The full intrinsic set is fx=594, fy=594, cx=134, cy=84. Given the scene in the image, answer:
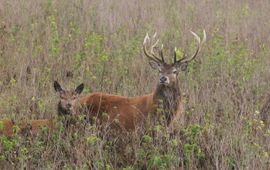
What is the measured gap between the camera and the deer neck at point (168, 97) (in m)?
7.02

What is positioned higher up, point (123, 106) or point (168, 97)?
point (168, 97)

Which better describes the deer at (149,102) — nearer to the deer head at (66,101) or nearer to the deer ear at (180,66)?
the deer ear at (180,66)

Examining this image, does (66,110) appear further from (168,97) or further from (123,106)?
(168,97)

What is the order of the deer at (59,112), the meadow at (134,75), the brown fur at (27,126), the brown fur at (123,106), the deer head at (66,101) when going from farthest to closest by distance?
the brown fur at (123,106) < the deer head at (66,101) < the deer at (59,112) < the brown fur at (27,126) < the meadow at (134,75)

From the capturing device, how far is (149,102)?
717cm

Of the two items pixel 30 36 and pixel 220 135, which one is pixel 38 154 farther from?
pixel 30 36

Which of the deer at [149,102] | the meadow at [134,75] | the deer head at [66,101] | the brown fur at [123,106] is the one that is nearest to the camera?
the meadow at [134,75]

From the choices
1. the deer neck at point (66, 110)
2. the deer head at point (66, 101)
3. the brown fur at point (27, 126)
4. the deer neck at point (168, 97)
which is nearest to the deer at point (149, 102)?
the deer neck at point (168, 97)

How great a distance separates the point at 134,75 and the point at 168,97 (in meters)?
1.63

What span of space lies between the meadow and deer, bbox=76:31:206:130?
28 cm

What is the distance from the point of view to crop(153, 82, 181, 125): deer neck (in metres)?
7.02

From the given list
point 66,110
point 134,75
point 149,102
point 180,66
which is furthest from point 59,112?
point 134,75

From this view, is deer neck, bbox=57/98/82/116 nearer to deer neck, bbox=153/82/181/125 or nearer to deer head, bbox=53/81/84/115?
deer head, bbox=53/81/84/115

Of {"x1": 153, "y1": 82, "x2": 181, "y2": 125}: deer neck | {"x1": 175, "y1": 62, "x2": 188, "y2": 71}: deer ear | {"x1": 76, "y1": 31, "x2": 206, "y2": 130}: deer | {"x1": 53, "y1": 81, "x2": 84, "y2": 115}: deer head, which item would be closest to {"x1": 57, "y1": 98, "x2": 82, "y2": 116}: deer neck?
{"x1": 53, "y1": 81, "x2": 84, "y2": 115}: deer head
